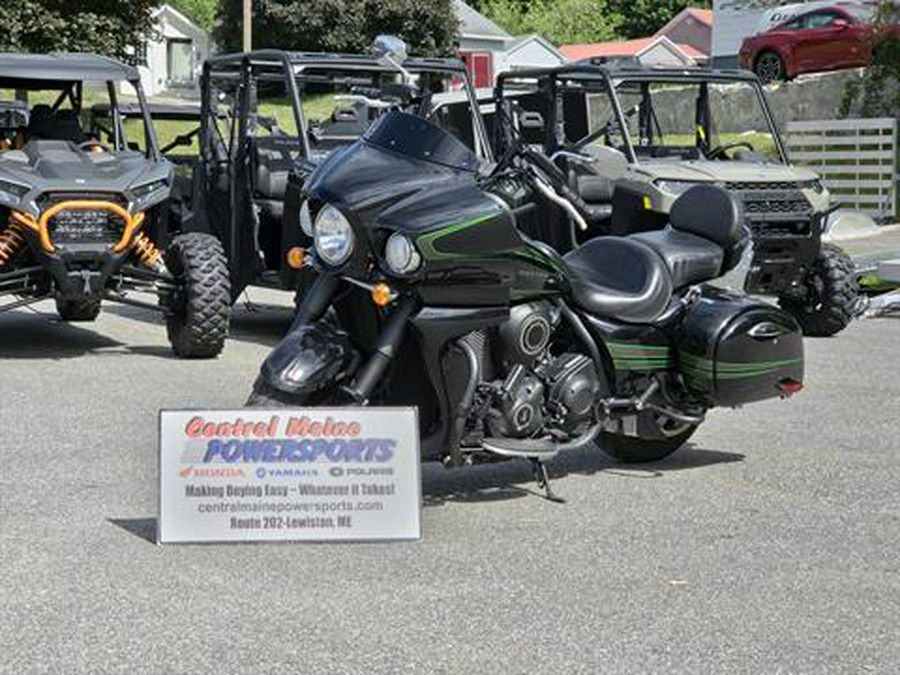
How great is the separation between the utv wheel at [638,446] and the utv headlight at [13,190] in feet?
15.8

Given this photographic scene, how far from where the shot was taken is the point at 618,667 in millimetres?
4699

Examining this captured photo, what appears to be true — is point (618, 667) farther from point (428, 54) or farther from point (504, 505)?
point (428, 54)

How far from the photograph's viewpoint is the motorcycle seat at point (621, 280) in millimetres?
6949

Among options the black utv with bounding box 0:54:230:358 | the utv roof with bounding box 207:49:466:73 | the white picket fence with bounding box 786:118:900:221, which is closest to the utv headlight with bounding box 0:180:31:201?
the black utv with bounding box 0:54:230:358

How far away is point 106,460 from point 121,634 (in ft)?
9.07

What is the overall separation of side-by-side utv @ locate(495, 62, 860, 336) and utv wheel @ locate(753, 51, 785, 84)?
57.7 ft

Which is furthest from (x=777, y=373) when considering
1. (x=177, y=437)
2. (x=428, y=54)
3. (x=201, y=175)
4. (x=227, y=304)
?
(x=428, y=54)

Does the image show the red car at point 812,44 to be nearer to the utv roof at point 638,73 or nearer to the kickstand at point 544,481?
the utv roof at point 638,73

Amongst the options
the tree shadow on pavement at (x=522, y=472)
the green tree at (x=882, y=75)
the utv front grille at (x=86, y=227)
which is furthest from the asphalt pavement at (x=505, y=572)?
the green tree at (x=882, y=75)

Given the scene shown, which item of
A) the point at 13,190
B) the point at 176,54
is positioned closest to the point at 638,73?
the point at 13,190

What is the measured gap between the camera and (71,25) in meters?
34.7

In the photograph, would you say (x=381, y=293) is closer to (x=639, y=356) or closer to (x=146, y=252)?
(x=639, y=356)

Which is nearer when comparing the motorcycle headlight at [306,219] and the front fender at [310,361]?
the front fender at [310,361]

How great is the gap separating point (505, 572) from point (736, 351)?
75.1 inches
